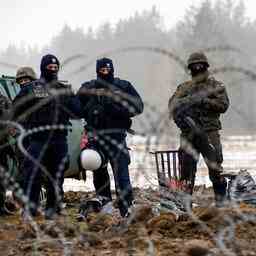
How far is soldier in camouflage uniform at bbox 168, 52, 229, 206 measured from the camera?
267 inches

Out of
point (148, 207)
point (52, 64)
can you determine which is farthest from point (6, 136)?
point (148, 207)

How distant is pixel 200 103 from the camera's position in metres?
6.96

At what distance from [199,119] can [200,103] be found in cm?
17

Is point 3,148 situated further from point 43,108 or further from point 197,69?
point 197,69

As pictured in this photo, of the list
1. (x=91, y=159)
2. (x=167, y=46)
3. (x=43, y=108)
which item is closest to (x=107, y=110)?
(x=91, y=159)

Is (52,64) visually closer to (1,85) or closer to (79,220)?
(79,220)

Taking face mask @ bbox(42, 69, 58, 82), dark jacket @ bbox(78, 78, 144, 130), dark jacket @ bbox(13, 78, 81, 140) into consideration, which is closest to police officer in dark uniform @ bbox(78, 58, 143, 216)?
dark jacket @ bbox(78, 78, 144, 130)

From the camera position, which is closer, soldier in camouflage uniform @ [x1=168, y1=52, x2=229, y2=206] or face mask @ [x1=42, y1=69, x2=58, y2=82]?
face mask @ [x1=42, y1=69, x2=58, y2=82]

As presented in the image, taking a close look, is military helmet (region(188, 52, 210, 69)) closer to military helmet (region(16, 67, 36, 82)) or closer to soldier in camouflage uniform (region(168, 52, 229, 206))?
soldier in camouflage uniform (region(168, 52, 229, 206))

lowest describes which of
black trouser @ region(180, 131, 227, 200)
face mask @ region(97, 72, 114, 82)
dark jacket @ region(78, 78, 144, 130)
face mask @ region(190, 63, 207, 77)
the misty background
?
black trouser @ region(180, 131, 227, 200)

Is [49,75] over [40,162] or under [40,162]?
over

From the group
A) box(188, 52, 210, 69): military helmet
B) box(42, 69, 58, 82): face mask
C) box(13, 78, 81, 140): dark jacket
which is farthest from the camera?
box(188, 52, 210, 69): military helmet

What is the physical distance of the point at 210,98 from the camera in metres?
6.96

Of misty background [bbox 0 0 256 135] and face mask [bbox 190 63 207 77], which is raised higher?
misty background [bbox 0 0 256 135]
